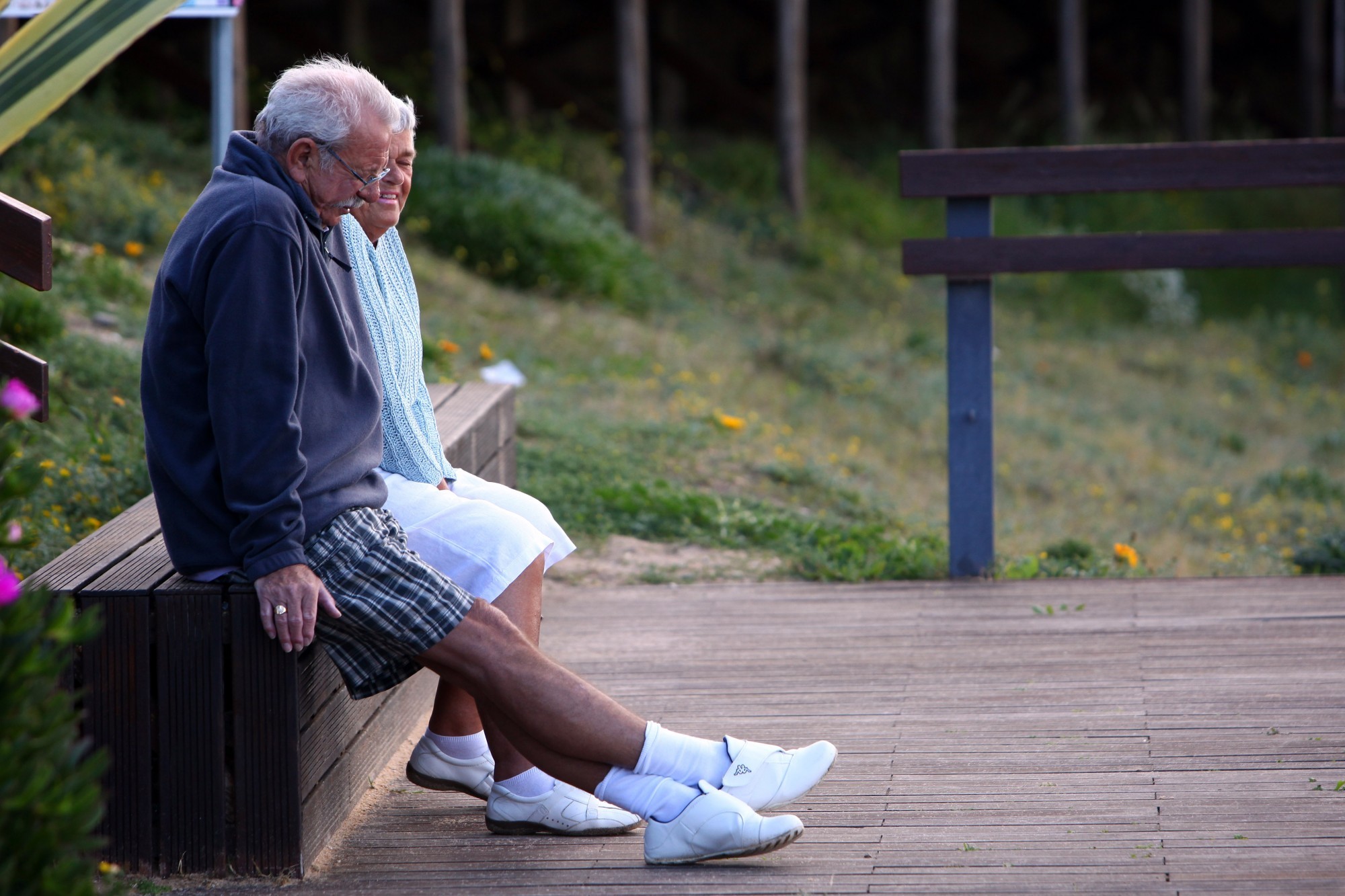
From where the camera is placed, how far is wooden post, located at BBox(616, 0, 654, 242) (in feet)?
36.4

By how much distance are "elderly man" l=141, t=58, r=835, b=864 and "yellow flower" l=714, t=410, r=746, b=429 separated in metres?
3.75

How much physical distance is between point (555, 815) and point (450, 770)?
0.92 feet

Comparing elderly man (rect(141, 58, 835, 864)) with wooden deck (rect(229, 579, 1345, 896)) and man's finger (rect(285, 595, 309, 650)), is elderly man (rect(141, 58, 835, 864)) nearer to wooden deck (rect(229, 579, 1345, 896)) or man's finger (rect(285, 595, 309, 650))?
man's finger (rect(285, 595, 309, 650))

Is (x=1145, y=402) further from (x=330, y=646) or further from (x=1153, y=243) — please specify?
(x=330, y=646)

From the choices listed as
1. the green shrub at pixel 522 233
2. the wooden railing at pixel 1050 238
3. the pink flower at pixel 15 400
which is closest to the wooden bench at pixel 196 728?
the pink flower at pixel 15 400

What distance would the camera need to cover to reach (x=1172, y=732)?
10.3ft

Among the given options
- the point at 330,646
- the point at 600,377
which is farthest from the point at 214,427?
the point at 600,377

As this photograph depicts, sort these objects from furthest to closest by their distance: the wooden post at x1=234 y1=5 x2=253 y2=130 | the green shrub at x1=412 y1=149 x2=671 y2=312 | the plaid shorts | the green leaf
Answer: the green shrub at x1=412 y1=149 x2=671 y2=312 → the wooden post at x1=234 y1=5 x2=253 y2=130 → the plaid shorts → the green leaf

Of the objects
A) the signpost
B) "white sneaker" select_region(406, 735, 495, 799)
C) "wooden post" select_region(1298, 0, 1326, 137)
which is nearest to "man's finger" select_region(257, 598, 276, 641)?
"white sneaker" select_region(406, 735, 495, 799)

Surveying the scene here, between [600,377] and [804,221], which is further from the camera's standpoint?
[804,221]

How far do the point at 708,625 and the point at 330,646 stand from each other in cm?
174

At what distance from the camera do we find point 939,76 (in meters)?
12.6

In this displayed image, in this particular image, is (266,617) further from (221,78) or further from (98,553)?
(221,78)

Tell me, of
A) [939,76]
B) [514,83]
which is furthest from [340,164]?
[514,83]
